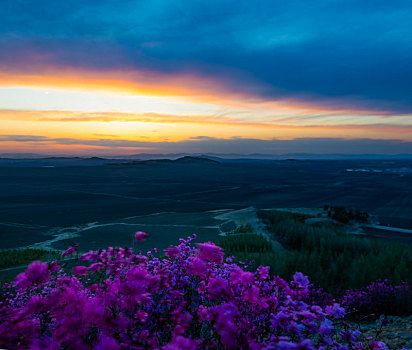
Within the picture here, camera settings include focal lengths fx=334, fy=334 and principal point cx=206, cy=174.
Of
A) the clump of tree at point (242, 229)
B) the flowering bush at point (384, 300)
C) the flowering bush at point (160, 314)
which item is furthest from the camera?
the clump of tree at point (242, 229)

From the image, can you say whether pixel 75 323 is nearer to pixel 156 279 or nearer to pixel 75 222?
pixel 156 279

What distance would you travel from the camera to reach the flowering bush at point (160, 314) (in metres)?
1.48

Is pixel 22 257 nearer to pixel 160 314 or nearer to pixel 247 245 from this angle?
pixel 247 245

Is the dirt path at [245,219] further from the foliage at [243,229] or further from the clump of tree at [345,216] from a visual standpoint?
the clump of tree at [345,216]

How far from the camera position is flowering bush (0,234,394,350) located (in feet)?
4.86

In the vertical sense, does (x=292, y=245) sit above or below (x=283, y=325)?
below

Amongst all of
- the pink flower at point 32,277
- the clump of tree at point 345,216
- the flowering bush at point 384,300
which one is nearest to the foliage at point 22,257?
the flowering bush at point 384,300

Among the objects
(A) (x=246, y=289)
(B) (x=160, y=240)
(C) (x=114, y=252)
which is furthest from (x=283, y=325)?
(B) (x=160, y=240)

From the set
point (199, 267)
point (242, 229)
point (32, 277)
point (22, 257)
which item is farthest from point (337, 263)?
point (22, 257)

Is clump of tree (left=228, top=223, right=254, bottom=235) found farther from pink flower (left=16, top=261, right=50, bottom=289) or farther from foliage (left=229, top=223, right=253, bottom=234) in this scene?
pink flower (left=16, top=261, right=50, bottom=289)

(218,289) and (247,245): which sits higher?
(218,289)

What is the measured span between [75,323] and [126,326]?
238 mm

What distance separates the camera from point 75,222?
709 inches

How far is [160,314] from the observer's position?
7.25ft
